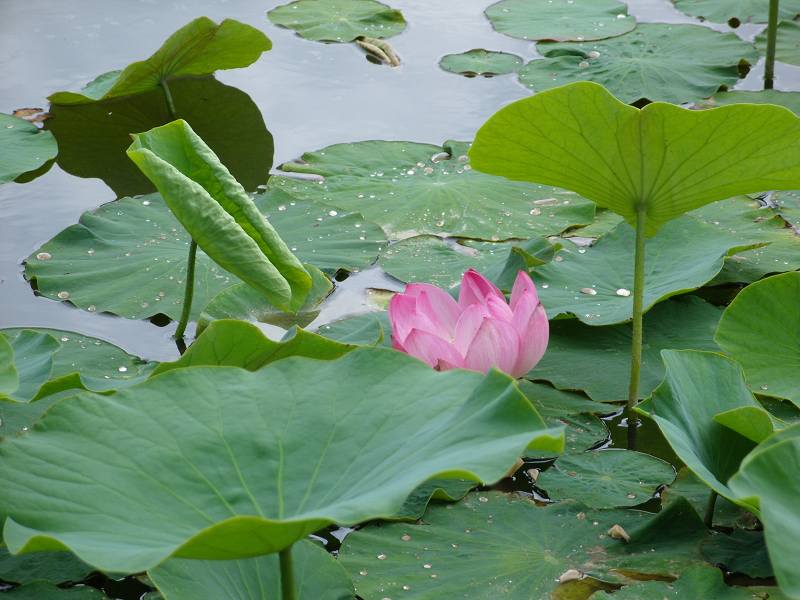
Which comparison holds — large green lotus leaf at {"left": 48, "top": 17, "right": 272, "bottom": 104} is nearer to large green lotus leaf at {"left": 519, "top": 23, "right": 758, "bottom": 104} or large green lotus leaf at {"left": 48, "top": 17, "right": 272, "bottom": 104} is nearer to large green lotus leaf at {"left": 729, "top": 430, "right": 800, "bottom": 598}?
large green lotus leaf at {"left": 519, "top": 23, "right": 758, "bottom": 104}

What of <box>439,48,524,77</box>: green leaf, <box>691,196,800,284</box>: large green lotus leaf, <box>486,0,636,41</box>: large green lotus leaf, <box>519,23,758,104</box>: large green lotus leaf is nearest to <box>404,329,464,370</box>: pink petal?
<box>691,196,800,284</box>: large green lotus leaf

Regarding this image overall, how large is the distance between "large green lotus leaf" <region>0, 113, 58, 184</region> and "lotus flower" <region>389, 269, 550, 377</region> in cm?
117

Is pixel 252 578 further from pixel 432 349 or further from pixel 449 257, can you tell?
pixel 449 257

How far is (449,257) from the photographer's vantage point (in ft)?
6.50

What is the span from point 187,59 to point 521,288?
53.4 inches

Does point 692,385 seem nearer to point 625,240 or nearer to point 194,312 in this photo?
A: point 625,240

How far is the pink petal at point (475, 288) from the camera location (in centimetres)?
149

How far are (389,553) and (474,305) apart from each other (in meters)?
0.35

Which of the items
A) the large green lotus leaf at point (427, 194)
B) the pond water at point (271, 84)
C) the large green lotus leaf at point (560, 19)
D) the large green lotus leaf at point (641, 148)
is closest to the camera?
the large green lotus leaf at point (641, 148)

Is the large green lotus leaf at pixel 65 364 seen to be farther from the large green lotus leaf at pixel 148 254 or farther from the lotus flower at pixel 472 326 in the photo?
the lotus flower at pixel 472 326

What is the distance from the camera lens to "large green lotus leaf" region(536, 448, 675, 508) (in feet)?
4.50

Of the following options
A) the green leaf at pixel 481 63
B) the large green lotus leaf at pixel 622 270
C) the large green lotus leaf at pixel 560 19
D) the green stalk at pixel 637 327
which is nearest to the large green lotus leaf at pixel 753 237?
the large green lotus leaf at pixel 622 270

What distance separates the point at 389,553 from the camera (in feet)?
4.11

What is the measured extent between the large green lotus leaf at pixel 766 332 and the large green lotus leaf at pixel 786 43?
155 centimetres
